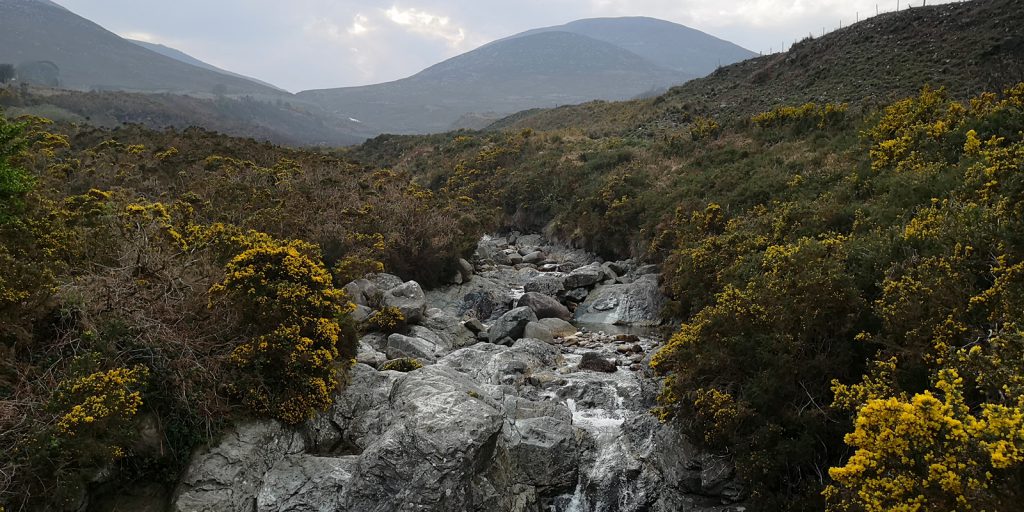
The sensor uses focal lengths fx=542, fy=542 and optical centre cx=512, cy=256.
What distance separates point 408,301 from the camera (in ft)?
51.7

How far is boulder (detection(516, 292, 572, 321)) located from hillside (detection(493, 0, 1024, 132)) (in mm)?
18231

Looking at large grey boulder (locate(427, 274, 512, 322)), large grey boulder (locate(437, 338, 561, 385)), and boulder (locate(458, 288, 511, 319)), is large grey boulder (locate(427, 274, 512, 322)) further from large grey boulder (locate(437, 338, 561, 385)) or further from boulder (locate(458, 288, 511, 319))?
large grey boulder (locate(437, 338, 561, 385))

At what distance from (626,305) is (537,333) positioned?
353 cm

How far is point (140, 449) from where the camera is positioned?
7.56 meters

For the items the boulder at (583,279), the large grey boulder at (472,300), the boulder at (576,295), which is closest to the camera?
the large grey boulder at (472,300)

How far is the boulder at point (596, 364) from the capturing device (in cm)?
1318

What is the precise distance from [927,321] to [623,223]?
16605mm

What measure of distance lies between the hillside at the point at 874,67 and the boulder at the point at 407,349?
75.6 feet

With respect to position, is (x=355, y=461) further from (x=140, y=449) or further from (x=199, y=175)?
(x=199, y=175)

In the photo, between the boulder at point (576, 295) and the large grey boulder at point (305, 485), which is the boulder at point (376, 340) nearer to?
the large grey boulder at point (305, 485)

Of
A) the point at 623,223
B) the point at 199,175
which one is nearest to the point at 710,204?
the point at 623,223

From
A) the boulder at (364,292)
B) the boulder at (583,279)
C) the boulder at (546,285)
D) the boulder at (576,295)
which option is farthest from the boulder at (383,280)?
the boulder at (583,279)

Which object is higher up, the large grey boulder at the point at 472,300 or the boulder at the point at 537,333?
the large grey boulder at the point at 472,300

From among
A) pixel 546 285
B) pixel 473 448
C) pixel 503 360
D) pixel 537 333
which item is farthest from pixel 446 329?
pixel 473 448
